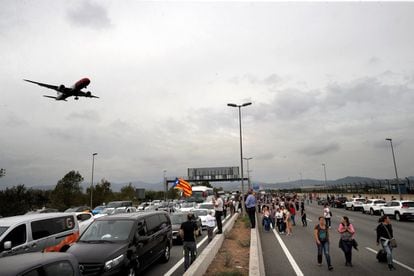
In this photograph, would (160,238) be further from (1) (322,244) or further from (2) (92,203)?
(2) (92,203)

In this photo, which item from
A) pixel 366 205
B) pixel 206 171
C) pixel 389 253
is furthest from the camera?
pixel 206 171

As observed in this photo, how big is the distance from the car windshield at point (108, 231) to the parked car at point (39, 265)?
3.40 m

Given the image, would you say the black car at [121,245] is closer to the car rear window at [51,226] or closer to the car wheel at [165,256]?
the car wheel at [165,256]

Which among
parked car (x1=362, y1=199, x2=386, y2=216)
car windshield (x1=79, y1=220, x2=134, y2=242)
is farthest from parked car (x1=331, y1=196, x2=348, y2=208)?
car windshield (x1=79, y1=220, x2=134, y2=242)

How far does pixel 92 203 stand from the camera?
148 ft

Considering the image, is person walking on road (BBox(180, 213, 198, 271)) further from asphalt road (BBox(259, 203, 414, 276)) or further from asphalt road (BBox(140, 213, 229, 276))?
asphalt road (BBox(259, 203, 414, 276))

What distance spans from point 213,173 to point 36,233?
2942 inches

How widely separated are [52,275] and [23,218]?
6379 mm

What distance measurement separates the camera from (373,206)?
3203 cm

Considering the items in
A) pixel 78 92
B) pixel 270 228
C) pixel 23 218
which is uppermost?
pixel 78 92

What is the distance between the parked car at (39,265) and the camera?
4.14 meters

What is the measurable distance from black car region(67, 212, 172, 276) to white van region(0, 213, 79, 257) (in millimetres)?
1854

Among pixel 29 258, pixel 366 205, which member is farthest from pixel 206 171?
pixel 29 258

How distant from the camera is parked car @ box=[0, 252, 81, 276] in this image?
4.14 meters
